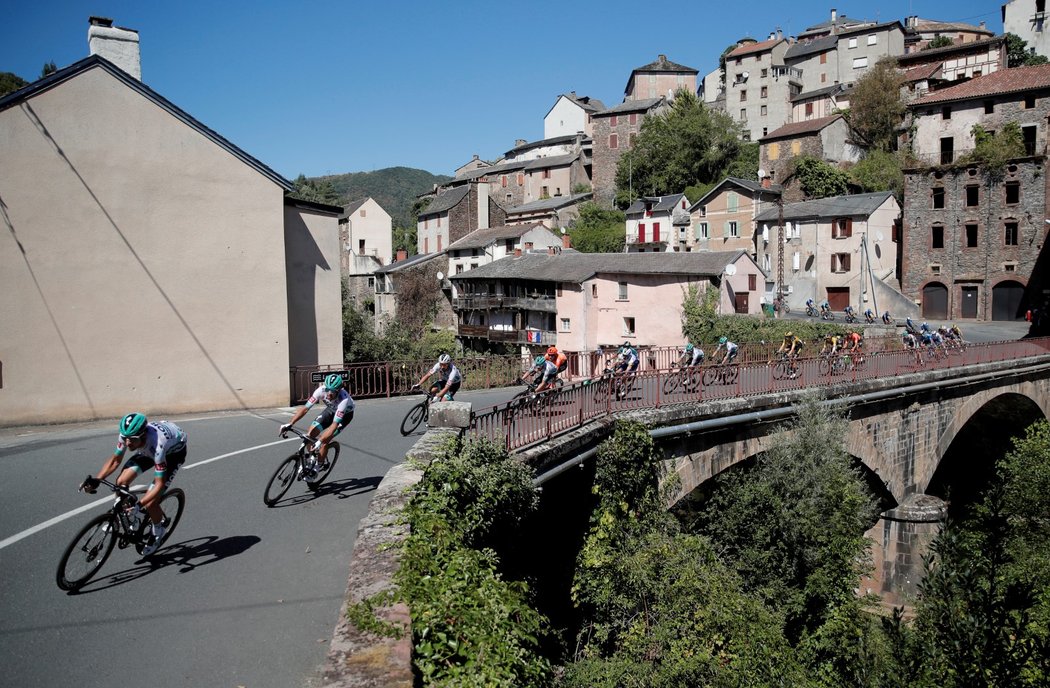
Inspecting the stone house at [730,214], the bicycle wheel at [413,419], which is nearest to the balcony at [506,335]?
the stone house at [730,214]

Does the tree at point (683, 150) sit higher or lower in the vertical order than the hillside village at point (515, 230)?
higher

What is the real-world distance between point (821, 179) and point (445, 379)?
53.1 m

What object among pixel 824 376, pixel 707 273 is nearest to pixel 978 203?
pixel 707 273

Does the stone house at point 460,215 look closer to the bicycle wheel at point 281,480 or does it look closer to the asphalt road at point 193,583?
the asphalt road at point 193,583

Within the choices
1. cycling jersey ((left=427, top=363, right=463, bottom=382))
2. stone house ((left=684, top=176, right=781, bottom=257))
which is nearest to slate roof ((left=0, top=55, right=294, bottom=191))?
cycling jersey ((left=427, top=363, right=463, bottom=382))

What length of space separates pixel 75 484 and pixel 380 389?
9414 mm

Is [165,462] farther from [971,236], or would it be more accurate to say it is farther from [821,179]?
[821,179]

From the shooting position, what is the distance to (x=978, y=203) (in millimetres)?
46812

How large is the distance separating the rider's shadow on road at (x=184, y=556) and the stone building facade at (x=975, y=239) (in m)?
48.6

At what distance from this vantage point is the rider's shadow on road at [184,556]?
7.00 metres

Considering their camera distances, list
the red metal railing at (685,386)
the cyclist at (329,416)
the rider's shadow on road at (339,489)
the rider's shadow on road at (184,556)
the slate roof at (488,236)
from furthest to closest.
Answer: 1. the slate roof at (488,236)
2. the red metal railing at (685,386)
3. the cyclist at (329,416)
4. the rider's shadow on road at (339,489)
5. the rider's shadow on road at (184,556)

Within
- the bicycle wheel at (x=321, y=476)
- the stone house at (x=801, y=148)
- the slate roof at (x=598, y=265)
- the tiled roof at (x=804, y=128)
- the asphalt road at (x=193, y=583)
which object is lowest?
the asphalt road at (x=193, y=583)

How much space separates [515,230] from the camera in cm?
6300

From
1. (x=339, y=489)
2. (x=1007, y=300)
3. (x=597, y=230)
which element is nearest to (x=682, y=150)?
(x=597, y=230)
